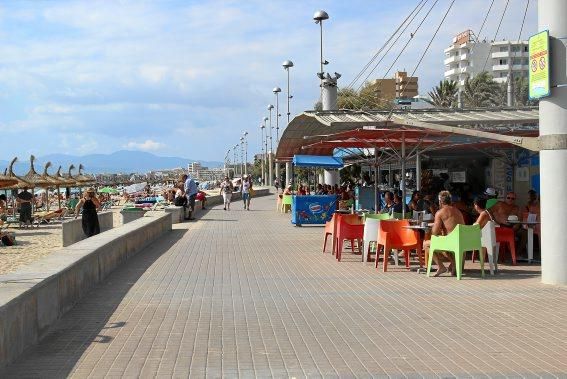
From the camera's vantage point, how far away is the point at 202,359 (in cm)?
617

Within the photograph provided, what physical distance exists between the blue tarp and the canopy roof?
5.74 m

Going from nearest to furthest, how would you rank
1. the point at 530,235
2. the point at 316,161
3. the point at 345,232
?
the point at 530,235 < the point at 345,232 < the point at 316,161

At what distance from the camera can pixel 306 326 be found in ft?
24.6

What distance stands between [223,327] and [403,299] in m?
2.65

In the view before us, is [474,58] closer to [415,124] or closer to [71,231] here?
[71,231]

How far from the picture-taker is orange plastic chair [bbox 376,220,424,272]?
11969mm

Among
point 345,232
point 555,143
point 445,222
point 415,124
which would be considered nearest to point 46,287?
point 415,124

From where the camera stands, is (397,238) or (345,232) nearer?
(397,238)

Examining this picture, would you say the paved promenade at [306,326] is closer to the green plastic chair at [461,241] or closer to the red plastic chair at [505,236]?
the green plastic chair at [461,241]

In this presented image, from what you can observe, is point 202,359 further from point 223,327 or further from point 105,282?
point 105,282

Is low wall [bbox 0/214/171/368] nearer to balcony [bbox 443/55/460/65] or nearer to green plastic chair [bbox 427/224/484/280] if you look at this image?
green plastic chair [bbox 427/224/484/280]

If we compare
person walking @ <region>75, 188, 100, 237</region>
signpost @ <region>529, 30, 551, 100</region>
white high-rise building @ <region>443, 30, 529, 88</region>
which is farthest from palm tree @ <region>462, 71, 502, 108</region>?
signpost @ <region>529, 30, 551, 100</region>

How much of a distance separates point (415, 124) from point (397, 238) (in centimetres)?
200

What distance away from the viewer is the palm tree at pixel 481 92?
7531 centimetres
